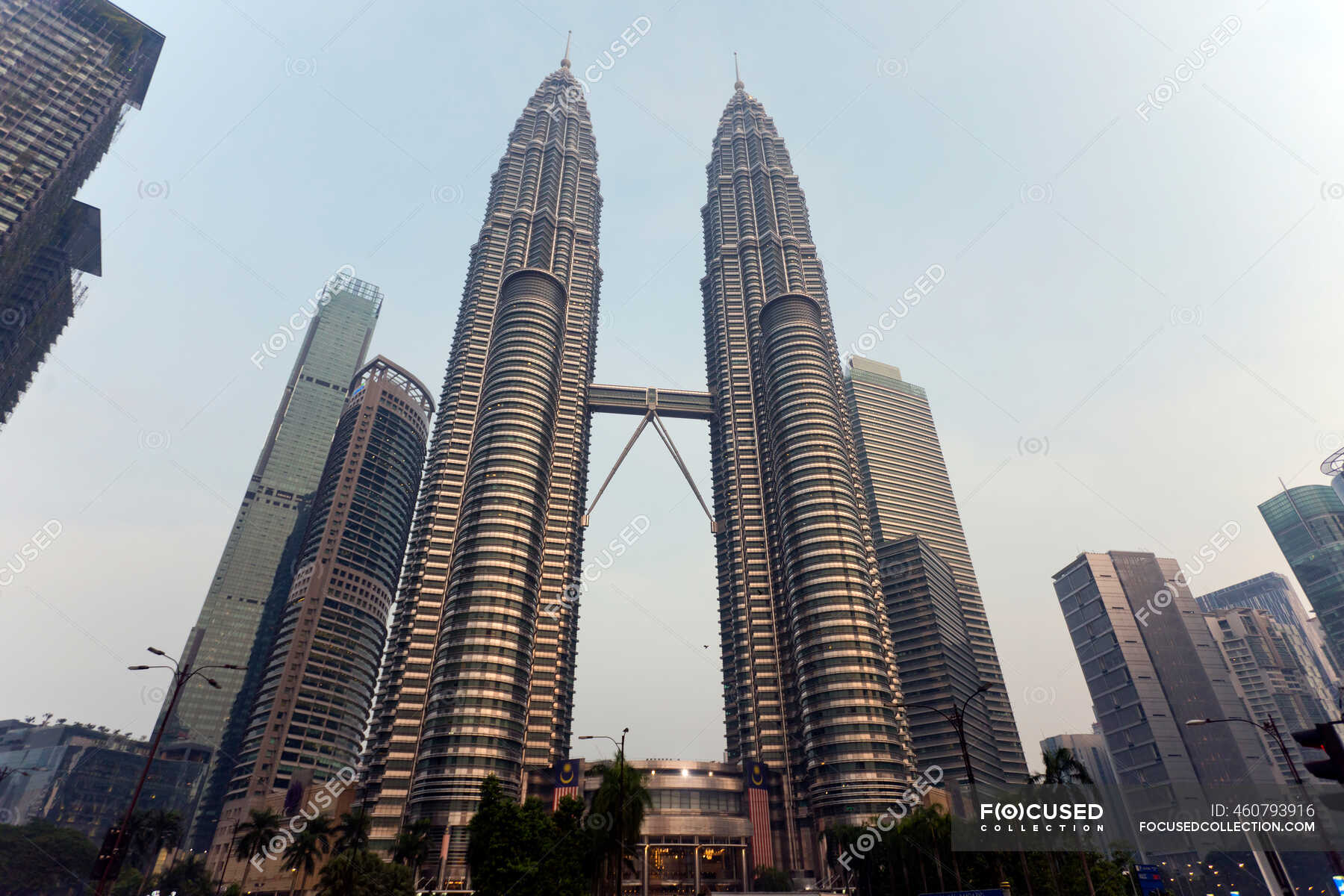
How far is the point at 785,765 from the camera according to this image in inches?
5344

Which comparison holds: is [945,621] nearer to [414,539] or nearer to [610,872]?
[414,539]

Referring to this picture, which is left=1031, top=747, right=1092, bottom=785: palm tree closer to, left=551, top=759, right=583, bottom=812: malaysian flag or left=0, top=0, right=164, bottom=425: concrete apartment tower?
left=551, top=759, right=583, bottom=812: malaysian flag

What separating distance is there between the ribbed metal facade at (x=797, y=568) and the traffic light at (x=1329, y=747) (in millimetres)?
103509

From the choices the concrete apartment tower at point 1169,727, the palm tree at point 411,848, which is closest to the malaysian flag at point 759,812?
the palm tree at point 411,848

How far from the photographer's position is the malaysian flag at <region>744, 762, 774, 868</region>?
118m

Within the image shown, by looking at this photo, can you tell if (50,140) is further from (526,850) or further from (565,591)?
(526,850)

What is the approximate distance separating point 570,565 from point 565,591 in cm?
729

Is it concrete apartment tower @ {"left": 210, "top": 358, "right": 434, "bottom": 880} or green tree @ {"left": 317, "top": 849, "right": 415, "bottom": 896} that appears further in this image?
concrete apartment tower @ {"left": 210, "top": 358, "right": 434, "bottom": 880}

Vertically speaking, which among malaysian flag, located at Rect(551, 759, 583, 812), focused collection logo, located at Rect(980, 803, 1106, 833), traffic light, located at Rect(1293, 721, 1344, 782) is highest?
malaysian flag, located at Rect(551, 759, 583, 812)

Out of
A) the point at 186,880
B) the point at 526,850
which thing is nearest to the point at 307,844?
the point at 526,850

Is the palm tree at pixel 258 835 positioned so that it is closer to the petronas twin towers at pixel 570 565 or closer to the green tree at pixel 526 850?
the petronas twin towers at pixel 570 565

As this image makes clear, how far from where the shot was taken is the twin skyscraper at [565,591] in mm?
117062

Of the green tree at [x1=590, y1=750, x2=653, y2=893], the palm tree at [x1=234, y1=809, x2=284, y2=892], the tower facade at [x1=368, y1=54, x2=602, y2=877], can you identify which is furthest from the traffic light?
the tower facade at [x1=368, y1=54, x2=602, y2=877]

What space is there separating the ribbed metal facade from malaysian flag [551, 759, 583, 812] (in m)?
35.4
